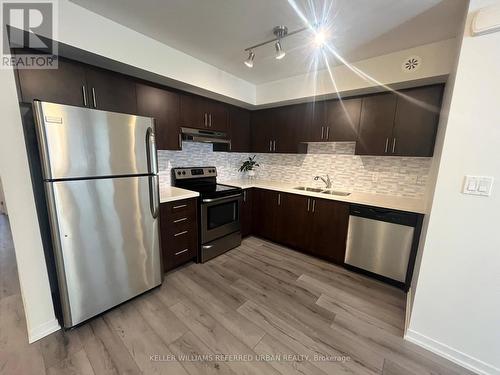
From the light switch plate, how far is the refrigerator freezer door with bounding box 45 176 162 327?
236cm

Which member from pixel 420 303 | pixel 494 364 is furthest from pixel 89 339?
pixel 494 364

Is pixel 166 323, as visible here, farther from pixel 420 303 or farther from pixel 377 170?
pixel 377 170

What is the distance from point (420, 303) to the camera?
5.00 feet

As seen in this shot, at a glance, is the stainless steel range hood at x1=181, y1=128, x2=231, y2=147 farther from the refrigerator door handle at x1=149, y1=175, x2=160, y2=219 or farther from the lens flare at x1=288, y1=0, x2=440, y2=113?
the lens flare at x1=288, y1=0, x2=440, y2=113

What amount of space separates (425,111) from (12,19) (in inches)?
135

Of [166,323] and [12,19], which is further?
[166,323]

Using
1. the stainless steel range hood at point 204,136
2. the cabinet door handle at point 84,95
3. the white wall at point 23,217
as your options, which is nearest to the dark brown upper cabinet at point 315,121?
the stainless steel range hood at point 204,136

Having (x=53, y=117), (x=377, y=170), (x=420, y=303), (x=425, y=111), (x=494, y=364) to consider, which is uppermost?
(x=425, y=111)

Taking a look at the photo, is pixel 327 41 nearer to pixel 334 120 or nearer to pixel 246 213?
pixel 334 120

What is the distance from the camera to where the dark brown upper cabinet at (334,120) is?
248 cm

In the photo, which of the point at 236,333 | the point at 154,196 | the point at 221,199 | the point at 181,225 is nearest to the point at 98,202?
the point at 154,196

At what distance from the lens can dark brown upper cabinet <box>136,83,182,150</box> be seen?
2.11m

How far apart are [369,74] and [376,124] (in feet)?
1.79
